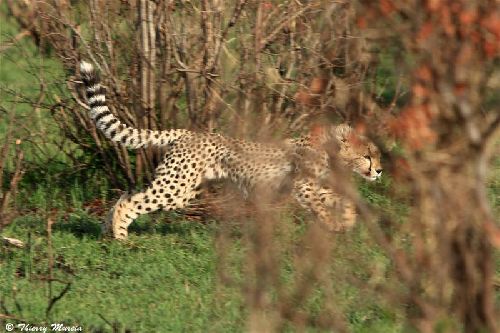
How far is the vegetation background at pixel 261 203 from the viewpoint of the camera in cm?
367

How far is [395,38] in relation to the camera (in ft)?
12.4

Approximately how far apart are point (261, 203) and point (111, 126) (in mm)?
4509

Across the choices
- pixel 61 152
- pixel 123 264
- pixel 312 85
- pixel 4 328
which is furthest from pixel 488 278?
pixel 61 152

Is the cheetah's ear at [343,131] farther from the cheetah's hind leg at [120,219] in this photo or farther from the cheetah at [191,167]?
the cheetah's hind leg at [120,219]

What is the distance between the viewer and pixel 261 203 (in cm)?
375

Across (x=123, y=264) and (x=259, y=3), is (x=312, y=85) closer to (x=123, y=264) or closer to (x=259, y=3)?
(x=259, y=3)

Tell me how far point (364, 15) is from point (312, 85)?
441 centimetres

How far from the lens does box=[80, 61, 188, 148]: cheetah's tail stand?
25.9 feet

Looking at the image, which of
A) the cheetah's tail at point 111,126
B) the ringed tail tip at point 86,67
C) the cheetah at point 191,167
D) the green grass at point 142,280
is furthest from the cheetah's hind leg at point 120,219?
the ringed tail tip at point 86,67

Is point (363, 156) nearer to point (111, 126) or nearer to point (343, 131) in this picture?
point (343, 131)

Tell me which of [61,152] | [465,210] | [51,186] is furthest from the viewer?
[61,152]

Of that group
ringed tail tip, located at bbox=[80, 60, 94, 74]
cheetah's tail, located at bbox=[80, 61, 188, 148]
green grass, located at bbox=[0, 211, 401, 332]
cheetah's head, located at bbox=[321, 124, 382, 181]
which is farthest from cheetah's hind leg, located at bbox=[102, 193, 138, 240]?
cheetah's head, located at bbox=[321, 124, 382, 181]

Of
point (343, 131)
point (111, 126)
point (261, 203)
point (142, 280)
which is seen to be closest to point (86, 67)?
point (111, 126)

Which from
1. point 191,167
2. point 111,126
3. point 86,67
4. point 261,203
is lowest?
point 191,167
